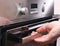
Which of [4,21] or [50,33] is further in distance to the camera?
[50,33]

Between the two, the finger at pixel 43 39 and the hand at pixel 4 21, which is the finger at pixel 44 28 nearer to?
the finger at pixel 43 39

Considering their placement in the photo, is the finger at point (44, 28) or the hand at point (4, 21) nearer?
the hand at point (4, 21)

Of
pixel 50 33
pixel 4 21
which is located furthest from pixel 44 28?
pixel 4 21

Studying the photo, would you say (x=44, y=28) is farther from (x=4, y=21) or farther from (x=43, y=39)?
(x=4, y=21)

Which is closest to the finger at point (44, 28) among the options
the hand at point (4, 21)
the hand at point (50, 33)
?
the hand at point (50, 33)

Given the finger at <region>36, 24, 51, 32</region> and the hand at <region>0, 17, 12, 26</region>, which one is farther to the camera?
the finger at <region>36, 24, 51, 32</region>

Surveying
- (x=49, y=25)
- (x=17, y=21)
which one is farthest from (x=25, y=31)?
(x=49, y=25)

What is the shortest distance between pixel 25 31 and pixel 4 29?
0.31ft

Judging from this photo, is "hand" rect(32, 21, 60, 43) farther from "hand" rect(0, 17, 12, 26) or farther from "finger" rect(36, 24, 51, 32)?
"hand" rect(0, 17, 12, 26)

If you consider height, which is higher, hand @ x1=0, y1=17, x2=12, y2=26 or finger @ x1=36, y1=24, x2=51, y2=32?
hand @ x1=0, y1=17, x2=12, y2=26

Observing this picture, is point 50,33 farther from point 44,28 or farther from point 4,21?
point 4,21

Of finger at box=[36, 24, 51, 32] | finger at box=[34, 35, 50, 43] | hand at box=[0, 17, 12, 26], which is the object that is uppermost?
hand at box=[0, 17, 12, 26]

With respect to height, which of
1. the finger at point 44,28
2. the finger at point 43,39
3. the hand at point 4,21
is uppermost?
the hand at point 4,21

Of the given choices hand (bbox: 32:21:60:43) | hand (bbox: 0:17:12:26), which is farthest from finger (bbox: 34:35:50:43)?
hand (bbox: 0:17:12:26)
